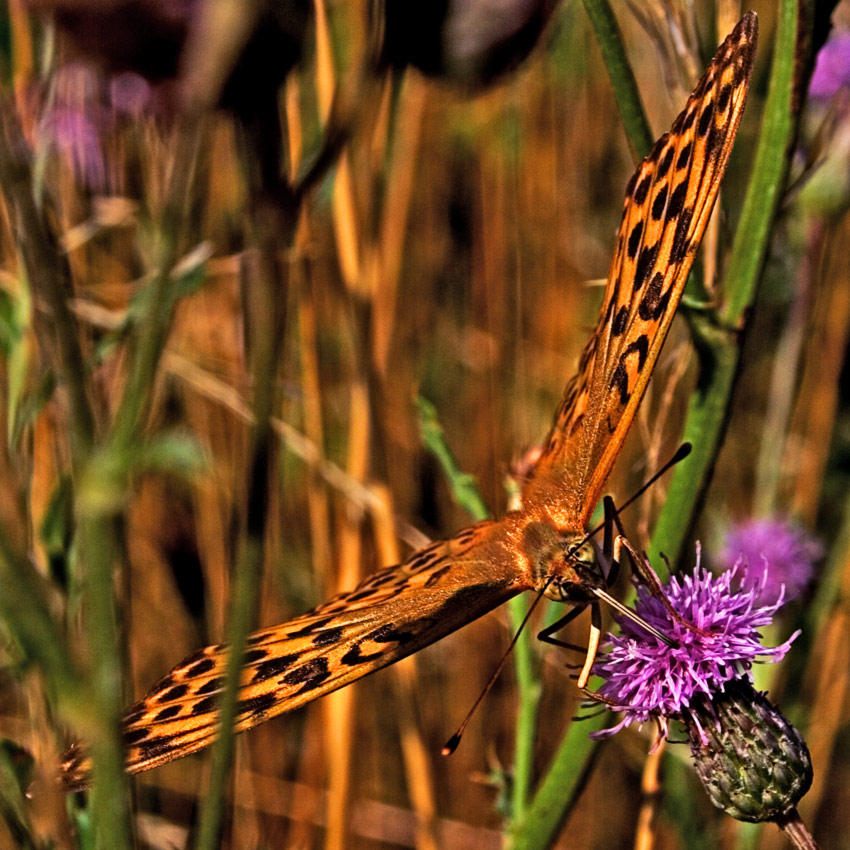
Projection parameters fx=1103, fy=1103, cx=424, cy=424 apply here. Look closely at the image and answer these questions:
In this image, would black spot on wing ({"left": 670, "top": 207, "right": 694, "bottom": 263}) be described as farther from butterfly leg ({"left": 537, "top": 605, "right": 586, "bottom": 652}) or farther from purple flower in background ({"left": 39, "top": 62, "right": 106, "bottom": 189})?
purple flower in background ({"left": 39, "top": 62, "right": 106, "bottom": 189})

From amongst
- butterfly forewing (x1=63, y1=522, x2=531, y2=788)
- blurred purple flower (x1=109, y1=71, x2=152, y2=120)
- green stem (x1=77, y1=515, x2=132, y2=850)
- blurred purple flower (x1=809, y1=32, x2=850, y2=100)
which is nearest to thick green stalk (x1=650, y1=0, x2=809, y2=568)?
butterfly forewing (x1=63, y1=522, x2=531, y2=788)

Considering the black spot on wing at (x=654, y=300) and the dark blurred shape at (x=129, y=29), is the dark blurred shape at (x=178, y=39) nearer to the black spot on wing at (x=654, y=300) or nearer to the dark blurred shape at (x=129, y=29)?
the dark blurred shape at (x=129, y=29)

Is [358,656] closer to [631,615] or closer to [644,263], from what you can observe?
[631,615]

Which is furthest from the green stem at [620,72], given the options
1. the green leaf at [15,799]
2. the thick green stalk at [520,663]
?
the green leaf at [15,799]

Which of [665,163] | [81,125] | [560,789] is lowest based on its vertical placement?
[560,789]

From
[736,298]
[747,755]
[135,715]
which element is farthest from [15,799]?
[736,298]

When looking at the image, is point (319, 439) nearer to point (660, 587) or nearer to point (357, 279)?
point (357, 279)
